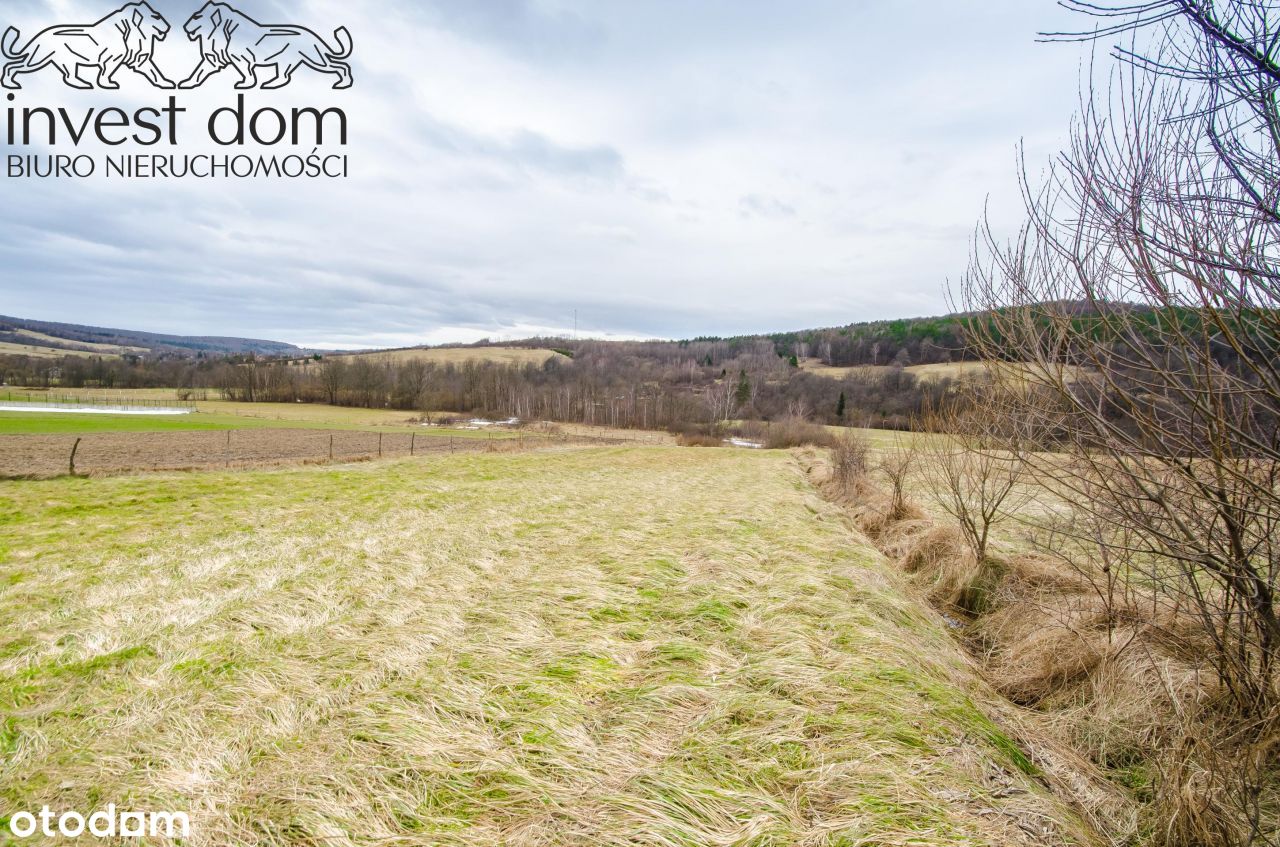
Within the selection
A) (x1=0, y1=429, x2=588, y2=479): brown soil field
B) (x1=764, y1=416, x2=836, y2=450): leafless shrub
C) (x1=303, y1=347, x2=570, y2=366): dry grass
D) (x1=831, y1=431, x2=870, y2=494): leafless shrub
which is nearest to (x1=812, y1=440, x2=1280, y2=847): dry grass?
(x1=831, y1=431, x2=870, y2=494): leafless shrub

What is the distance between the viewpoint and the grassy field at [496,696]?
231cm

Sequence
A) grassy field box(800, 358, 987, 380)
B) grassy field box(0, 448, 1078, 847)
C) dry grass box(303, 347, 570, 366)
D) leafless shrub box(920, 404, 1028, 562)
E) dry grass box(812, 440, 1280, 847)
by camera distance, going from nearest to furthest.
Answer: grassy field box(0, 448, 1078, 847)
dry grass box(812, 440, 1280, 847)
leafless shrub box(920, 404, 1028, 562)
grassy field box(800, 358, 987, 380)
dry grass box(303, 347, 570, 366)

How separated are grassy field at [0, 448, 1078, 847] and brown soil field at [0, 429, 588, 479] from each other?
13496 millimetres

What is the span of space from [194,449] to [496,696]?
97.8 feet

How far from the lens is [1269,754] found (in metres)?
2.80

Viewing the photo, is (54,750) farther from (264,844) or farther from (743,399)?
(743,399)

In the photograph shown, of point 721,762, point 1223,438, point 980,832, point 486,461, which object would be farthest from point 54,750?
point 486,461

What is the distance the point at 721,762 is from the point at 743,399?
6431 cm

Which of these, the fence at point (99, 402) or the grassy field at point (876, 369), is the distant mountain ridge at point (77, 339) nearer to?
the fence at point (99, 402)

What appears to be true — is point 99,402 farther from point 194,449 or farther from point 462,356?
point 194,449

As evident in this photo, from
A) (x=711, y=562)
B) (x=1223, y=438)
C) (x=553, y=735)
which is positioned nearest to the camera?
(x=1223, y=438)

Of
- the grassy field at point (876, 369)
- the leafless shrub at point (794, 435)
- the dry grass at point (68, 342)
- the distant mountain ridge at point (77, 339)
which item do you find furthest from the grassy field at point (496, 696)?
the dry grass at point (68, 342)

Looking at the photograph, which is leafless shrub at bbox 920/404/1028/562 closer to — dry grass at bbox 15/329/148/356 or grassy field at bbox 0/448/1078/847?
grassy field at bbox 0/448/1078/847

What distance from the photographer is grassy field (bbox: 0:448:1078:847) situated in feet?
7.57
